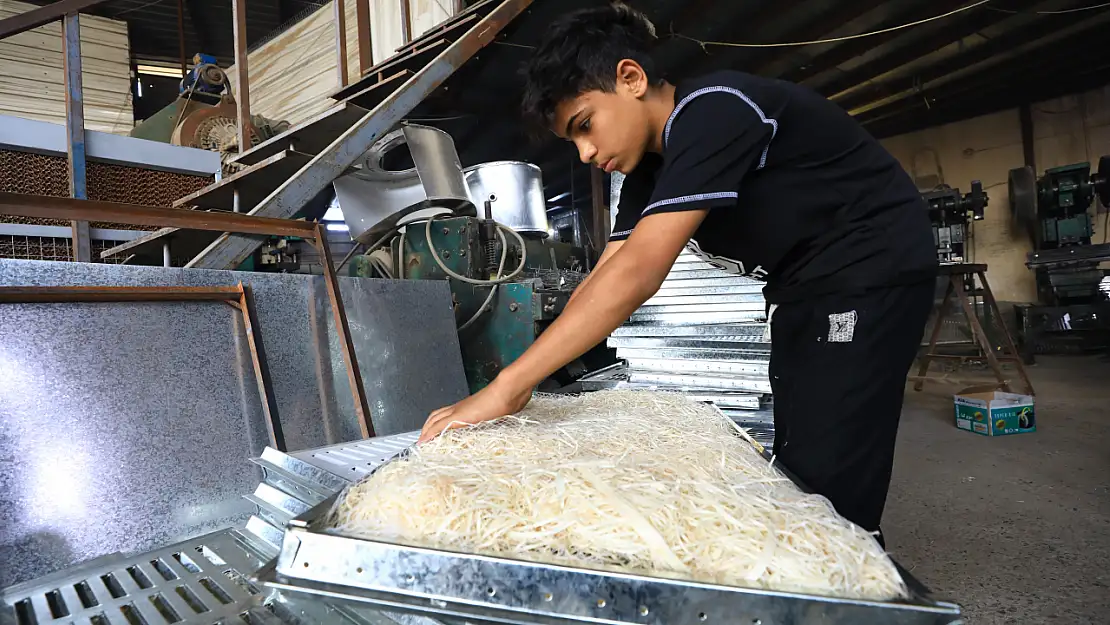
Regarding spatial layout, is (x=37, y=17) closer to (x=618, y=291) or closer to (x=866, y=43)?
(x=618, y=291)

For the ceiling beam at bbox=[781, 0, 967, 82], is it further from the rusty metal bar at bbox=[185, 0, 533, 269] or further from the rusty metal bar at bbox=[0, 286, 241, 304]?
the rusty metal bar at bbox=[0, 286, 241, 304]

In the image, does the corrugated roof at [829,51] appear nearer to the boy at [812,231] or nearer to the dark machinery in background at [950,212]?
the dark machinery in background at [950,212]

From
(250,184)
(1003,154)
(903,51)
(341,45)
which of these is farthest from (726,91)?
(1003,154)

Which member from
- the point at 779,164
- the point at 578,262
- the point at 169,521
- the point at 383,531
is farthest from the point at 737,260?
the point at 578,262

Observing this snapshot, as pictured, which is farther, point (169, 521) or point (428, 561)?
point (169, 521)

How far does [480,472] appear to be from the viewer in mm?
779

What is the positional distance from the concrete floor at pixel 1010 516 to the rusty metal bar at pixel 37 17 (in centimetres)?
427

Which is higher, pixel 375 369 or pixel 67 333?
pixel 67 333

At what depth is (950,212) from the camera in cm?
565

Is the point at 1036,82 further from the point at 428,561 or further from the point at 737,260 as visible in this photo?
the point at 428,561

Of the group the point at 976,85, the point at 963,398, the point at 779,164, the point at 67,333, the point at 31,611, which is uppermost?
the point at 976,85

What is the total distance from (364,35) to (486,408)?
3.73m

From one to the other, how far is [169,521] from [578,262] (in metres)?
3.45

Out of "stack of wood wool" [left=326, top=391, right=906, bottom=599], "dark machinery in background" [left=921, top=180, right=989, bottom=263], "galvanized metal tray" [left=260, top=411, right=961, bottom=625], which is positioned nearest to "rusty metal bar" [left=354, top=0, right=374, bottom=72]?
"stack of wood wool" [left=326, top=391, right=906, bottom=599]
